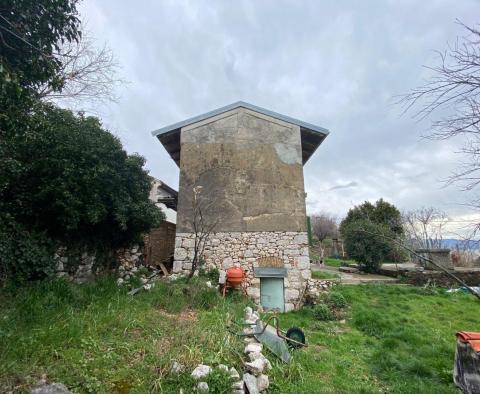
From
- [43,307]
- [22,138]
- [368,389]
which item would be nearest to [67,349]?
[43,307]

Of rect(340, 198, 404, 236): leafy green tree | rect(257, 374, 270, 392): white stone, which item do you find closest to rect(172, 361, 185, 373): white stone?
rect(257, 374, 270, 392): white stone

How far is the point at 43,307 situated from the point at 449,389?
23.0 feet

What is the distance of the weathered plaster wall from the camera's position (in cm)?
981

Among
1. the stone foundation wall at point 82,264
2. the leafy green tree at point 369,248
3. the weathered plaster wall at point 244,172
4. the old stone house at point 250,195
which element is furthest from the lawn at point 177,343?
the leafy green tree at point 369,248

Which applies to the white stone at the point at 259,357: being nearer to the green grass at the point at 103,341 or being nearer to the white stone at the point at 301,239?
the green grass at the point at 103,341

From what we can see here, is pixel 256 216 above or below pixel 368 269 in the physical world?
above

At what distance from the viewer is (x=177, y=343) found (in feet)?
14.0

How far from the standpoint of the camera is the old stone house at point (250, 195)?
9500mm

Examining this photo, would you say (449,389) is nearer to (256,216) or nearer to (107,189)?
(256,216)

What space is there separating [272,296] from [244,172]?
14.5 feet

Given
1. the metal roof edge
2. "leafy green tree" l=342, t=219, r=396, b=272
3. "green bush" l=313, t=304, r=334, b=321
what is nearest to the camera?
"green bush" l=313, t=304, r=334, b=321

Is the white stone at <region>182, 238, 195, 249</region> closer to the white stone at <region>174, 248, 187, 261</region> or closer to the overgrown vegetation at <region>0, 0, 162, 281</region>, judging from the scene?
the white stone at <region>174, 248, 187, 261</region>

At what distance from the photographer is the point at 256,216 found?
32.2ft

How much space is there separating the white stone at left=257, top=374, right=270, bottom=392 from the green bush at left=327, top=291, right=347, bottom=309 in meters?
5.46
